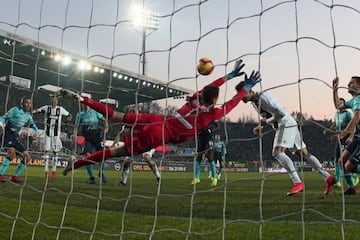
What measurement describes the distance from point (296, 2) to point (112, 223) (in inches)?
93.7

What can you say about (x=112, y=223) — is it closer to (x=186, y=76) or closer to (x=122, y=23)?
(x=186, y=76)

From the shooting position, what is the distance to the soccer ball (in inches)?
161

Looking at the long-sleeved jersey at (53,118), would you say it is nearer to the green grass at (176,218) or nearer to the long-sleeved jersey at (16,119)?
the long-sleeved jersey at (16,119)

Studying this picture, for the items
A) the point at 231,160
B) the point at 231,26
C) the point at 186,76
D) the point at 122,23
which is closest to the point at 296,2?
the point at 231,26

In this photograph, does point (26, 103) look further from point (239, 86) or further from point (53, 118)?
point (239, 86)

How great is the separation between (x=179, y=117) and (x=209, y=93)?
15.3 inches

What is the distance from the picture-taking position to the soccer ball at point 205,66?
13.4ft

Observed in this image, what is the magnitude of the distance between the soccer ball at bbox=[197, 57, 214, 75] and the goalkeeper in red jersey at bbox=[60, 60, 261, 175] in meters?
0.12

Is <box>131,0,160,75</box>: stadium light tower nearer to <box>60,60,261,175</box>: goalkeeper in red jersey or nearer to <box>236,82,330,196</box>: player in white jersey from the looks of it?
<box>60,60,261,175</box>: goalkeeper in red jersey

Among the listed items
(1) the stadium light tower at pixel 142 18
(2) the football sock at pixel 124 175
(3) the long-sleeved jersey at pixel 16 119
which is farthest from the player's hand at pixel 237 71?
(2) the football sock at pixel 124 175

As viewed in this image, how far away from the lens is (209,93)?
402cm

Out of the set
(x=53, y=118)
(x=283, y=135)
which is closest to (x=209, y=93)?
Result: (x=283, y=135)

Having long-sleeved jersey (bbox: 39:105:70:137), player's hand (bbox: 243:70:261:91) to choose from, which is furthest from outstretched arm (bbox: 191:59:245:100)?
long-sleeved jersey (bbox: 39:105:70:137)

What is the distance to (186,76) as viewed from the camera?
3.71 metres
